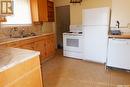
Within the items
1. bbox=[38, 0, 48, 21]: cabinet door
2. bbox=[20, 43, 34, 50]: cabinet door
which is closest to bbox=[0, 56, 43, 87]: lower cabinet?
bbox=[20, 43, 34, 50]: cabinet door

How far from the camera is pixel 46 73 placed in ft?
10.7

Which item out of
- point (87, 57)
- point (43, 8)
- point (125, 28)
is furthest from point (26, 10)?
point (125, 28)

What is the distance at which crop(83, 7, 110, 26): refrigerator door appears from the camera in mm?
3619

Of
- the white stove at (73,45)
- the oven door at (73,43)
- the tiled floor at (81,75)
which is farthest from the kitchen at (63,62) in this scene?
the oven door at (73,43)

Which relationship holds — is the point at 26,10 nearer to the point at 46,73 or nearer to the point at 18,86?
the point at 46,73

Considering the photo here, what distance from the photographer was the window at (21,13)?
3752 mm

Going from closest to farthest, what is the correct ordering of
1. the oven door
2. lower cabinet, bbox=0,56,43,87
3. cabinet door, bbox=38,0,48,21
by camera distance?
1. lower cabinet, bbox=0,56,43,87
2. cabinet door, bbox=38,0,48,21
3. the oven door

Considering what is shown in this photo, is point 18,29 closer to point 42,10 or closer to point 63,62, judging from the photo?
point 42,10

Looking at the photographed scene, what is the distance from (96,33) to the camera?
3.82 metres

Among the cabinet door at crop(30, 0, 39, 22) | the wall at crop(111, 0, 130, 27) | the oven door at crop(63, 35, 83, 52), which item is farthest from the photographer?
the oven door at crop(63, 35, 83, 52)

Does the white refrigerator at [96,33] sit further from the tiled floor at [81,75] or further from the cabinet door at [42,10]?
the cabinet door at [42,10]

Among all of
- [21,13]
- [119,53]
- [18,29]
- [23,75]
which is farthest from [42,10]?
[23,75]

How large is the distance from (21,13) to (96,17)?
2.29 m

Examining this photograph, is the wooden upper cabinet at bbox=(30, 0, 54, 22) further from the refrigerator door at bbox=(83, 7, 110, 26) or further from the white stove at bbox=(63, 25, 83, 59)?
the refrigerator door at bbox=(83, 7, 110, 26)
